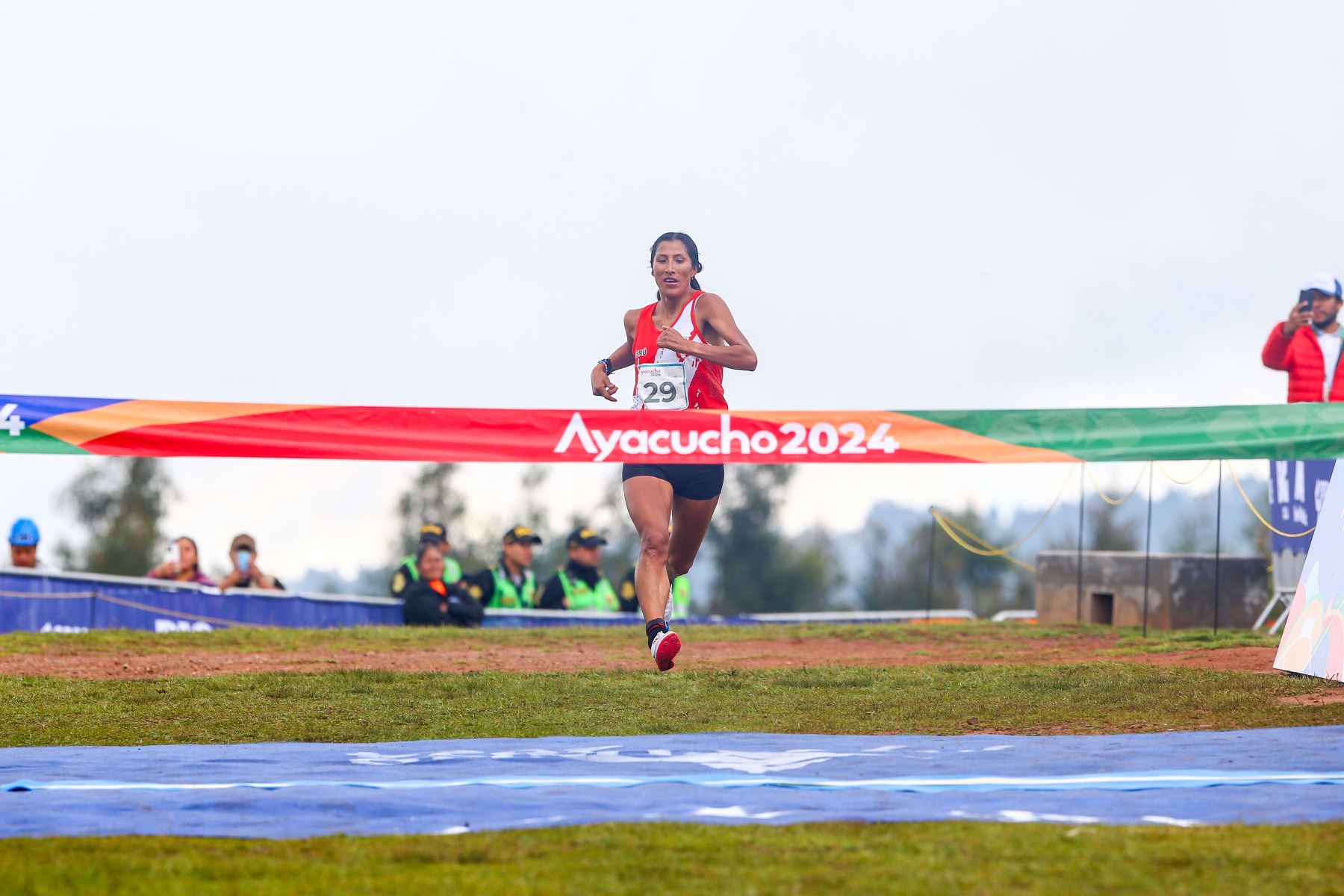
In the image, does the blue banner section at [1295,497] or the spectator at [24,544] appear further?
the spectator at [24,544]

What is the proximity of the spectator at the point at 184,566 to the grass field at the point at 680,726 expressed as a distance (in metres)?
3.18

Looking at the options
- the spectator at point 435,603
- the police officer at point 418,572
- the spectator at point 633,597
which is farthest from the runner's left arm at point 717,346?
the spectator at point 633,597

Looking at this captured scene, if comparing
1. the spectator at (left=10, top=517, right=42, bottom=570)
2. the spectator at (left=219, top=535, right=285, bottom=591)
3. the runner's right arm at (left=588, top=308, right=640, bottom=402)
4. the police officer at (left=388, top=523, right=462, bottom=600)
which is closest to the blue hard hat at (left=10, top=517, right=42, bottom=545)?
the spectator at (left=10, top=517, right=42, bottom=570)

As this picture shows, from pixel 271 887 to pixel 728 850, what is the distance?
1120 millimetres

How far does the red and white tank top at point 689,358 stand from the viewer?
7.77 metres

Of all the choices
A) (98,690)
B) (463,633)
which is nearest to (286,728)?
(98,690)

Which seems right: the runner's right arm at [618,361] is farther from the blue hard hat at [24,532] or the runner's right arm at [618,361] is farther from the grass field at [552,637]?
the blue hard hat at [24,532]

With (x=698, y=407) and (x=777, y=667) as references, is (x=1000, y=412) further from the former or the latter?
(x=777, y=667)

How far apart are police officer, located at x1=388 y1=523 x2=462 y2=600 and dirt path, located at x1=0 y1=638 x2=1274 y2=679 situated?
2.89 m

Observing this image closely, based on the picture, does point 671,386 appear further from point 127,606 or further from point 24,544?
point 24,544

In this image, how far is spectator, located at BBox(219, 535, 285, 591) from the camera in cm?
1777

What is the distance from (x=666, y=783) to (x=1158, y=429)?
3246 millimetres

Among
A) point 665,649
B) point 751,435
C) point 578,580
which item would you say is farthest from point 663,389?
point 578,580

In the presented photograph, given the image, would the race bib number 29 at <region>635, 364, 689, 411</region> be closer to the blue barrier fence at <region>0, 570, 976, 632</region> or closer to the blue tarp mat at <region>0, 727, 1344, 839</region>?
the blue tarp mat at <region>0, 727, 1344, 839</region>
